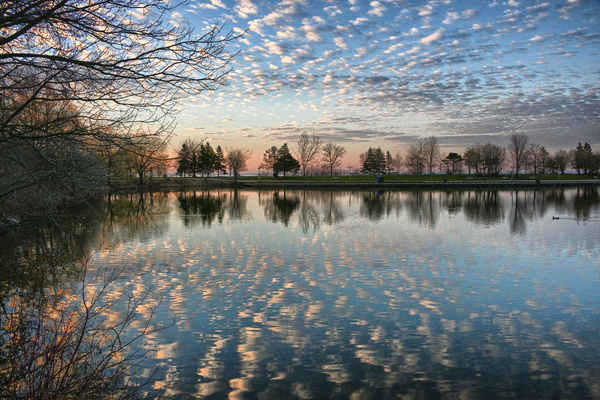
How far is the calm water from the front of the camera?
5930 millimetres

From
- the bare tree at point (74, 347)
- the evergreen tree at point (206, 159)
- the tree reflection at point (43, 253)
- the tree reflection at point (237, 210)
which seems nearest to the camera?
the bare tree at point (74, 347)

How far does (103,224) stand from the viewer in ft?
77.3

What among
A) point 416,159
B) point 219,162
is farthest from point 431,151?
point 219,162

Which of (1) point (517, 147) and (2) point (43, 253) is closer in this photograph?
(2) point (43, 253)

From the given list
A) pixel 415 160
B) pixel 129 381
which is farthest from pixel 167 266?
pixel 415 160

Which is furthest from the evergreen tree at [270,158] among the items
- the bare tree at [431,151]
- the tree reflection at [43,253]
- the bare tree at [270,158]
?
the tree reflection at [43,253]

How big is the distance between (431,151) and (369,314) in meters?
111

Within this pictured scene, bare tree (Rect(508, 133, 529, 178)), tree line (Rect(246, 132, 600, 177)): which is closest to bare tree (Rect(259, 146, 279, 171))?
tree line (Rect(246, 132, 600, 177))

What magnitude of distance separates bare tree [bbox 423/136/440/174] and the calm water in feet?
324

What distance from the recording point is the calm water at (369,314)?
5930 millimetres

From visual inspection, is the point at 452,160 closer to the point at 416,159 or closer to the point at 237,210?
the point at 416,159

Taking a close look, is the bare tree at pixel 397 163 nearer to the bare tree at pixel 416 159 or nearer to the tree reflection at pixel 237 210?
the bare tree at pixel 416 159

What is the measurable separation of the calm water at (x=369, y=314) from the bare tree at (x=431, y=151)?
3882 inches

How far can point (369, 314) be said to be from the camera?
333 inches
